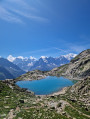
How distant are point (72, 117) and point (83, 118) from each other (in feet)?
10.7

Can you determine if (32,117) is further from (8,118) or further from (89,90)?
(89,90)

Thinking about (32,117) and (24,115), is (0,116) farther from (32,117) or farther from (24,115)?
(32,117)

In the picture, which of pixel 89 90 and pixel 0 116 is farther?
pixel 89 90

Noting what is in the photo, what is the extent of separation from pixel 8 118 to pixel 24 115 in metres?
4.40

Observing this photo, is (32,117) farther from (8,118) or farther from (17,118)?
(8,118)

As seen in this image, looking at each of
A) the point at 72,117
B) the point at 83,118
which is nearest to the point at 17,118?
the point at 72,117

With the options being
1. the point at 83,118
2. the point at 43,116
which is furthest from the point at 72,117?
the point at 43,116

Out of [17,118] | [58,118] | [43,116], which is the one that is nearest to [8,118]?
[17,118]

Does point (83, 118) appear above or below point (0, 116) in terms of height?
below

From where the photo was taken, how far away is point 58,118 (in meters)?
25.7

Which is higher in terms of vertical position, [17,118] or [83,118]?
[17,118]

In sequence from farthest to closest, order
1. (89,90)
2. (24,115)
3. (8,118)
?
(89,90), (24,115), (8,118)

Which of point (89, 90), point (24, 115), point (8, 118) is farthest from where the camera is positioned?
point (89, 90)

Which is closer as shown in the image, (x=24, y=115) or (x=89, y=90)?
(x=24, y=115)
